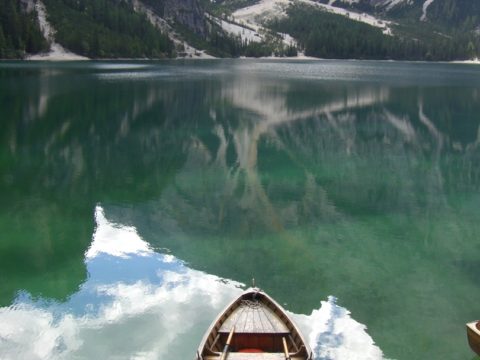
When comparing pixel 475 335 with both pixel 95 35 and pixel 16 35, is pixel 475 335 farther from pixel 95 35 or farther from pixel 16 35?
pixel 95 35

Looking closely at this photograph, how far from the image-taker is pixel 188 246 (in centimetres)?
1939

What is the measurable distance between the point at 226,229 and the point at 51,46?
500 ft

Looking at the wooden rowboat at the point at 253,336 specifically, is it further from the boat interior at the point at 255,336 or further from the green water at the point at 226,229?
the green water at the point at 226,229

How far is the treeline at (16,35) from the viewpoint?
451ft

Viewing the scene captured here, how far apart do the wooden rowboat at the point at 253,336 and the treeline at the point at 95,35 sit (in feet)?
535

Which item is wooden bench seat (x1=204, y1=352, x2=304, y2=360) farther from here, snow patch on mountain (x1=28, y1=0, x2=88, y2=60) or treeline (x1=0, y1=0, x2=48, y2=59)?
snow patch on mountain (x1=28, y1=0, x2=88, y2=60)

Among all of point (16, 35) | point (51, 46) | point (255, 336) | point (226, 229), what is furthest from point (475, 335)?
point (51, 46)

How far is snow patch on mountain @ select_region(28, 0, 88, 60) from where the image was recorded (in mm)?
153375

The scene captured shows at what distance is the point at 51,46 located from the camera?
159 m

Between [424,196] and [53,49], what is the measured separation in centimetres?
14977

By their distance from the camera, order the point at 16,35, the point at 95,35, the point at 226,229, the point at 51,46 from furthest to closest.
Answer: the point at 95,35 < the point at 51,46 < the point at 16,35 < the point at 226,229

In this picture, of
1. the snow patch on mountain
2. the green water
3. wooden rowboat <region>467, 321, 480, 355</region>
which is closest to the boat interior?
the green water

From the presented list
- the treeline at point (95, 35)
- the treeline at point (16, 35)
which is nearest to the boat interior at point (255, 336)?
the treeline at point (16, 35)

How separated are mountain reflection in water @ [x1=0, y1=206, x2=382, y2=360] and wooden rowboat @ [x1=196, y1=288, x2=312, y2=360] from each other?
6.58ft
